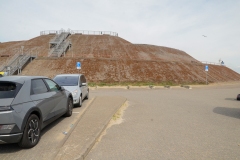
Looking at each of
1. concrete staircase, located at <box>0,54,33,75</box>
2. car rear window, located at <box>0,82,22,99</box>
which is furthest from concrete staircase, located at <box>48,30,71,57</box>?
car rear window, located at <box>0,82,22,99</box>

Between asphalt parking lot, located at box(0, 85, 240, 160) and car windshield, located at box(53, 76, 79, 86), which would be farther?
car windshield, located at box(53, 76, 79, 86)

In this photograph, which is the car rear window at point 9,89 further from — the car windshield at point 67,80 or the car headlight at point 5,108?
the car windshield at point 67,80

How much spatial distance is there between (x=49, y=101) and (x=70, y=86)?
429 centimetres

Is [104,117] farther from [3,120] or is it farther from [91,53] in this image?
[91,53]

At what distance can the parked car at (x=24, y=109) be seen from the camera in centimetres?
405

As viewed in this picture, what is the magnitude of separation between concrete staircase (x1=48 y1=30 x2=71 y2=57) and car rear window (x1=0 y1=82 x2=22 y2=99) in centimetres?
3794

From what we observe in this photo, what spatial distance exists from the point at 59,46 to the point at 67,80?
124ft

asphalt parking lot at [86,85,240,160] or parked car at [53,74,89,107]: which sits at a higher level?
parked car at [53,74,89,107]

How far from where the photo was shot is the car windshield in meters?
10.3

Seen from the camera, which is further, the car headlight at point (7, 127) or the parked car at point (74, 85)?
the parked car at point (74, 85)

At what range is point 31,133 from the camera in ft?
15.2

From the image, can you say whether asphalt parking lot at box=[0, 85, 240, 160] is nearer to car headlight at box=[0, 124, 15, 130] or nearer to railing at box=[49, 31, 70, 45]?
car headlight at box=[0, 124, 15, 130]

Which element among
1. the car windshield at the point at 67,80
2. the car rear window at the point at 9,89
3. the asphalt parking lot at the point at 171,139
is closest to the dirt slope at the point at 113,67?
the car windshield at the point at 67,80

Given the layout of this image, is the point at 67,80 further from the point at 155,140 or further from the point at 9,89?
the point at 155,140
